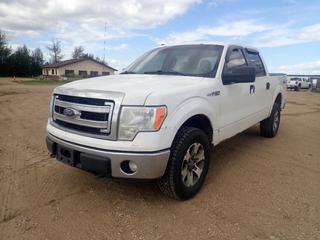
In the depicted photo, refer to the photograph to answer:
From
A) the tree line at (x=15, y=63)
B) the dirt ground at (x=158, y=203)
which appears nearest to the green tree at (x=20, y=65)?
the tree line at (x=15, y=63)

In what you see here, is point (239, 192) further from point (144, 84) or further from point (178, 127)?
point (144, 84)

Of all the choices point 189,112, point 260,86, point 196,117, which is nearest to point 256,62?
point 260,86

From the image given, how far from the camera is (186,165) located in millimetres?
3498

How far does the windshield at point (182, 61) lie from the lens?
417cm

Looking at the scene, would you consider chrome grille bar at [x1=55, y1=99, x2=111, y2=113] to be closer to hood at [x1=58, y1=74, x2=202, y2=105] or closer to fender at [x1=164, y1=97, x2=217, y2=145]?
hood at [x1=58, y1=74, x2=202, y2=105]

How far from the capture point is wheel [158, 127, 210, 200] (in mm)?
3234

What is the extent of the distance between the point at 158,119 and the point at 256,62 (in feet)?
11.3

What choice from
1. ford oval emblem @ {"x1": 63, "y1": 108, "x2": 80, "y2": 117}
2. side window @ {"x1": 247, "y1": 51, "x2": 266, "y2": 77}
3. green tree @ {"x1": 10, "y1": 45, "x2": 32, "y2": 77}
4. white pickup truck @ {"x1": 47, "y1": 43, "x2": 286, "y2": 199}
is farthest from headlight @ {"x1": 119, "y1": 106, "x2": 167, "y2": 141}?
green tree @ {"x1": 10, "y1": 45, "x2": 32, "y2": 77}

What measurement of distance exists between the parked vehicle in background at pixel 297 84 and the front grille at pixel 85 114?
33.5 metres

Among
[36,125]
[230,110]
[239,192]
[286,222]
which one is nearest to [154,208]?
[239,192]

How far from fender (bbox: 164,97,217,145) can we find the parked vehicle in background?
106 ft

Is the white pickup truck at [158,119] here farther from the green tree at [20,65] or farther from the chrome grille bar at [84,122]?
the green tree at [20,65]

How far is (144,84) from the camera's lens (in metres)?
3.43

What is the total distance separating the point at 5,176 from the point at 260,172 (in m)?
3.51
